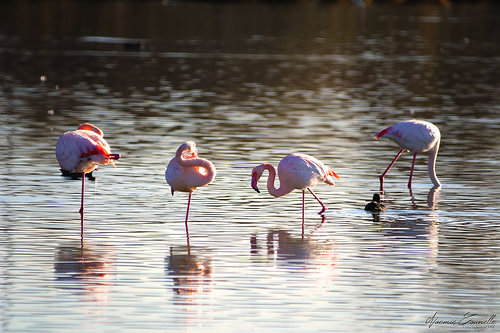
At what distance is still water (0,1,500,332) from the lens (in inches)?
341

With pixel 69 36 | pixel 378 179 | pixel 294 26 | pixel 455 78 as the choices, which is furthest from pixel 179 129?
pixel 294 26

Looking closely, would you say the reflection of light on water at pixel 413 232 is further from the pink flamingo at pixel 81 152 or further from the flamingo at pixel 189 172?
the pink flamingo at pixel 81 152

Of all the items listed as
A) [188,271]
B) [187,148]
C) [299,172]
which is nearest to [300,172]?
[299,172]

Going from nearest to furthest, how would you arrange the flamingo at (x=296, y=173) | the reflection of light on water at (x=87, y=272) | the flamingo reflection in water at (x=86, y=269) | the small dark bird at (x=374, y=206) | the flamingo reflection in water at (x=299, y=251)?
1. the reflection of light on water at (x=87, y=272)
2. the flamingo reflection in water at (x=86, y=269)
3. the flamingo reflection in water at (x=299, y=251)
4. the flamingo at (x=296, y=173)
5. the small dark bird at (x=374, y=206)

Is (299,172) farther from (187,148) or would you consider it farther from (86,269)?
(86,269)

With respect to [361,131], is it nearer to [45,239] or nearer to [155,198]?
[155,198]

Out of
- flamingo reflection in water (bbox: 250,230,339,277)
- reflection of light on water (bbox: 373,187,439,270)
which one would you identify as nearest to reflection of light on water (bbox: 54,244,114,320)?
flamingo reflection in water (bbox: 250,230,339,277)

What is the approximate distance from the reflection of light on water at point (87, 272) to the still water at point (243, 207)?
0.08ft

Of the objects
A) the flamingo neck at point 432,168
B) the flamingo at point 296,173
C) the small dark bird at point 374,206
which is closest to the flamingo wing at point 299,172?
the flamingo at point 296,173

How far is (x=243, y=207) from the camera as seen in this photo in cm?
1297

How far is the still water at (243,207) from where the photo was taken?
8.66 m

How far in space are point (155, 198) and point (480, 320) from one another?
592 cm

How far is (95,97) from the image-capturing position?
1023 inches

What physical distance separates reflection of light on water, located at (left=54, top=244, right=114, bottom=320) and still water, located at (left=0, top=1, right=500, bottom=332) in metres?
0.02
